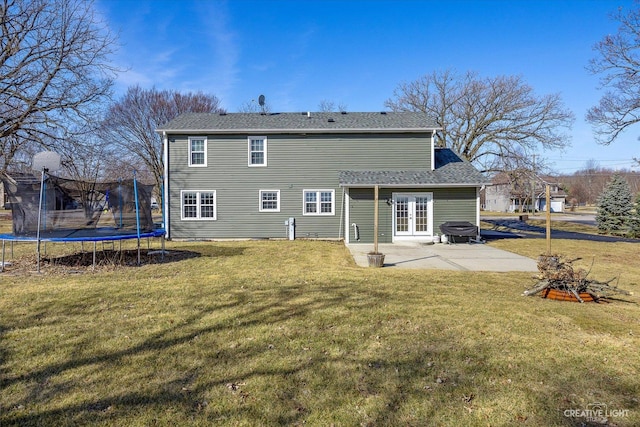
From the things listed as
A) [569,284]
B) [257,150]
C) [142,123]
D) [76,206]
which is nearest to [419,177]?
[257,150]

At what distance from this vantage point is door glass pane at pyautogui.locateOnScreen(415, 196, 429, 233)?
15.5 meters

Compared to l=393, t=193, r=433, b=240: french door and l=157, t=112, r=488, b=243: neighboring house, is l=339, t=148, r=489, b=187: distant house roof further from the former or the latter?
l=393, t=193, r=433, b=240: french door

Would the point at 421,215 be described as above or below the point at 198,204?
below

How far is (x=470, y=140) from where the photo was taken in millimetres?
24750

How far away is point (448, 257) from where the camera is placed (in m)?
11.6

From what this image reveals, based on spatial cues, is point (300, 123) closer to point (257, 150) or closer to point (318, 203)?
point (257, 150)

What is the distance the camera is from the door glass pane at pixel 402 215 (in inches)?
608

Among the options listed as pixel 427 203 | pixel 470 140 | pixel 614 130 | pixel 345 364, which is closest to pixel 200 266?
pixel 345 364

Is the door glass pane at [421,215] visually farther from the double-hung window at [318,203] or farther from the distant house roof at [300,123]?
the double-hung window at [318,203]

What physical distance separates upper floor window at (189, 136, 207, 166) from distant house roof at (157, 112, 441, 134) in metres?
0.48

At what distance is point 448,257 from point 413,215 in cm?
411

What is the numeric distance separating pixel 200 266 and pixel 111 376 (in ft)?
20.6

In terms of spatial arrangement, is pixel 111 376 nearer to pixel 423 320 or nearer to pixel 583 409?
pixel 423 320

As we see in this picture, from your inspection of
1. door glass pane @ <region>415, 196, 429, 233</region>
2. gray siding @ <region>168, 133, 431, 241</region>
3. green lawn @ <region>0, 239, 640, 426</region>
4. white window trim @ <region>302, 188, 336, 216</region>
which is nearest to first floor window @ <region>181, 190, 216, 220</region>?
gray siding @ <region>168, 133, 431, 241</region>
